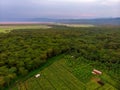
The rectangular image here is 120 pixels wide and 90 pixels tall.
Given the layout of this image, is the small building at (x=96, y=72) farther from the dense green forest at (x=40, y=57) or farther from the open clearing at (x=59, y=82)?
the dense green forest at (x=40, y=57)

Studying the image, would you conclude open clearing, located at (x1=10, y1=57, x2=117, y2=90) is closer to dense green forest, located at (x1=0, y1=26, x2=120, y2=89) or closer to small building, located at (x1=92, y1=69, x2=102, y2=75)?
small building, located at (x1=92, y1=69, x2=102, y2=75)

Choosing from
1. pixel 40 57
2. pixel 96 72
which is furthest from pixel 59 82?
pixel 40 57

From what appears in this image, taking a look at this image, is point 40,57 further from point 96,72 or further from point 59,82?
point 96,72

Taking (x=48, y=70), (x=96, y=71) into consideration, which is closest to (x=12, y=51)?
(x=48, y=70)

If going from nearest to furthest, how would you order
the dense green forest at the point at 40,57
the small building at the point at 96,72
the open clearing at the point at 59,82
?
the open clearing at the point at 59,82, the dense green forest at the point at 40,57, the small building at the point at 96,72

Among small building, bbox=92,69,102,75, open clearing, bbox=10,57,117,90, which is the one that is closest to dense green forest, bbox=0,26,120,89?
small building, bbox=92,69,102,75

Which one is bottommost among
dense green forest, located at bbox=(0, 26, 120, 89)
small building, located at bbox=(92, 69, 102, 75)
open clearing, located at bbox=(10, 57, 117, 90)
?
open clearing, located at bbox=(10, 57, 117, 90)

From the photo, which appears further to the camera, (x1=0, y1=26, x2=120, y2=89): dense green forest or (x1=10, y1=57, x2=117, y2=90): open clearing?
(x1=0, y1=26, x2=120, y2=89): dense green forest

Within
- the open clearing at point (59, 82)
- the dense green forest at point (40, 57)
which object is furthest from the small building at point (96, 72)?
the dense green forest at point (40, 57)
